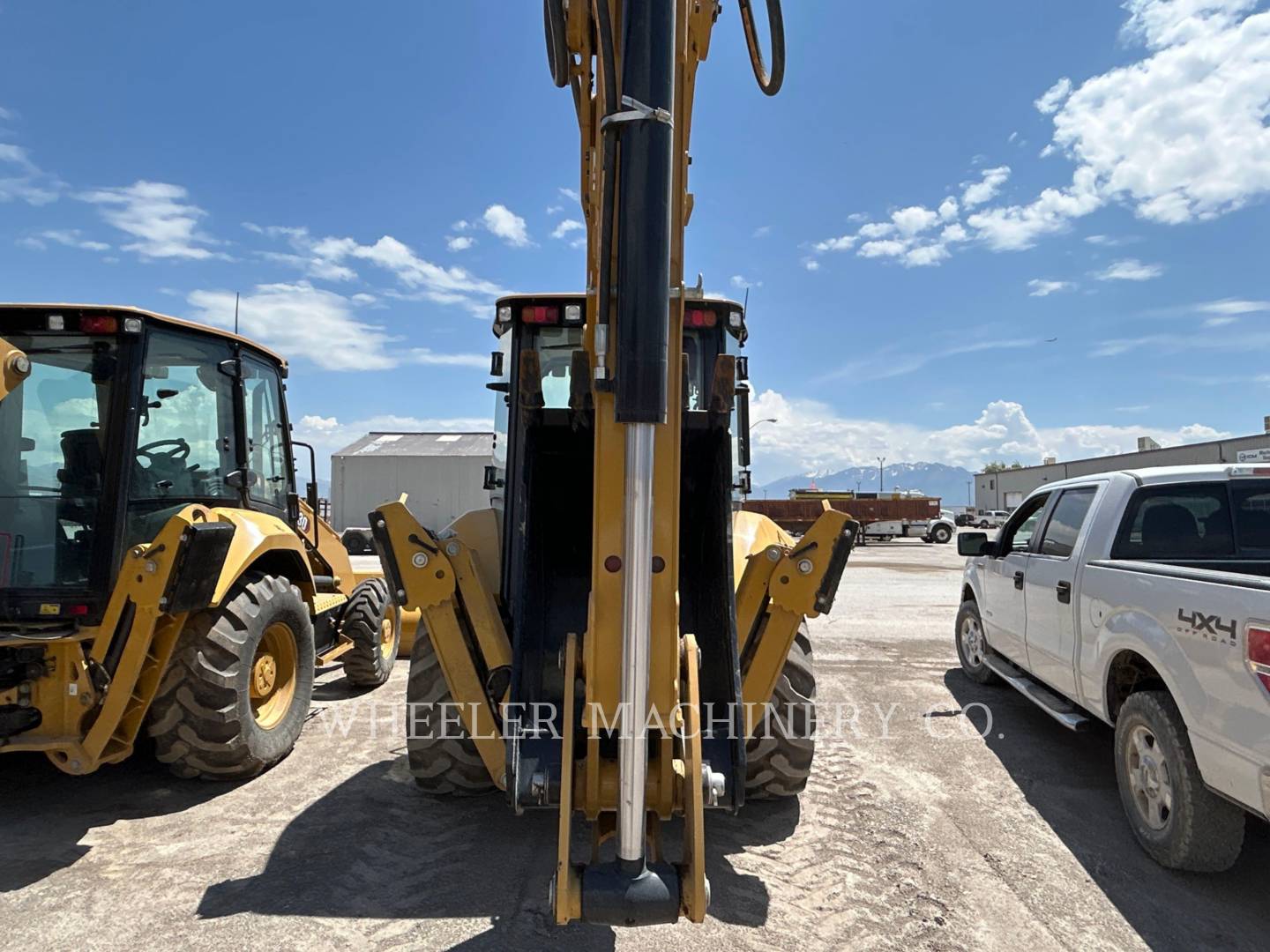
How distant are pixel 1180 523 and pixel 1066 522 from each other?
66 centimetres

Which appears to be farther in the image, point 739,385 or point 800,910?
point 739,385

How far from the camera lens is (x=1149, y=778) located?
144 inches

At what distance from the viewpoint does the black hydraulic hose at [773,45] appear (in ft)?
9.62

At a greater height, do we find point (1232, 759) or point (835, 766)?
point (1232, 759)

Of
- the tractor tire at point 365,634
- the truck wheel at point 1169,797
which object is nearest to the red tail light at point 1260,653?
the truck wheel at point 1169,797

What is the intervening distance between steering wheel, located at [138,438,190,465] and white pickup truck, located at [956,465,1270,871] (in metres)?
5.44

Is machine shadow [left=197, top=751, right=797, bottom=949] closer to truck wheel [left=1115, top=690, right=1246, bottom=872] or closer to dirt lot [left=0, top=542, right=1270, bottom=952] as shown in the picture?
dirt lot [left=0, top=542, right=1270, bottom=952]

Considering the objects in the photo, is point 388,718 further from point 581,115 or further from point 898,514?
point 898,514

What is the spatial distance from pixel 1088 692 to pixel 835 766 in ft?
4.92

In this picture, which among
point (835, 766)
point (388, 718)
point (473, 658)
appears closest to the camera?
point (473, 658)

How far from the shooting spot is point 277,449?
19.5ft

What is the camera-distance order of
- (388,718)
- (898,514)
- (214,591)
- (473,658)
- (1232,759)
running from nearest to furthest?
1. (1232,759)
2. (473,658)
3. (214,591)
4. (388,718)
5. (898,514)

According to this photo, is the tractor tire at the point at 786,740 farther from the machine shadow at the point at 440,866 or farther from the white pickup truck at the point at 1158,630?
the white pickup truck at the point at 1158,630

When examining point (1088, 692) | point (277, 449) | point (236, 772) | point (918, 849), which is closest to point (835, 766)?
point (918, 849)
